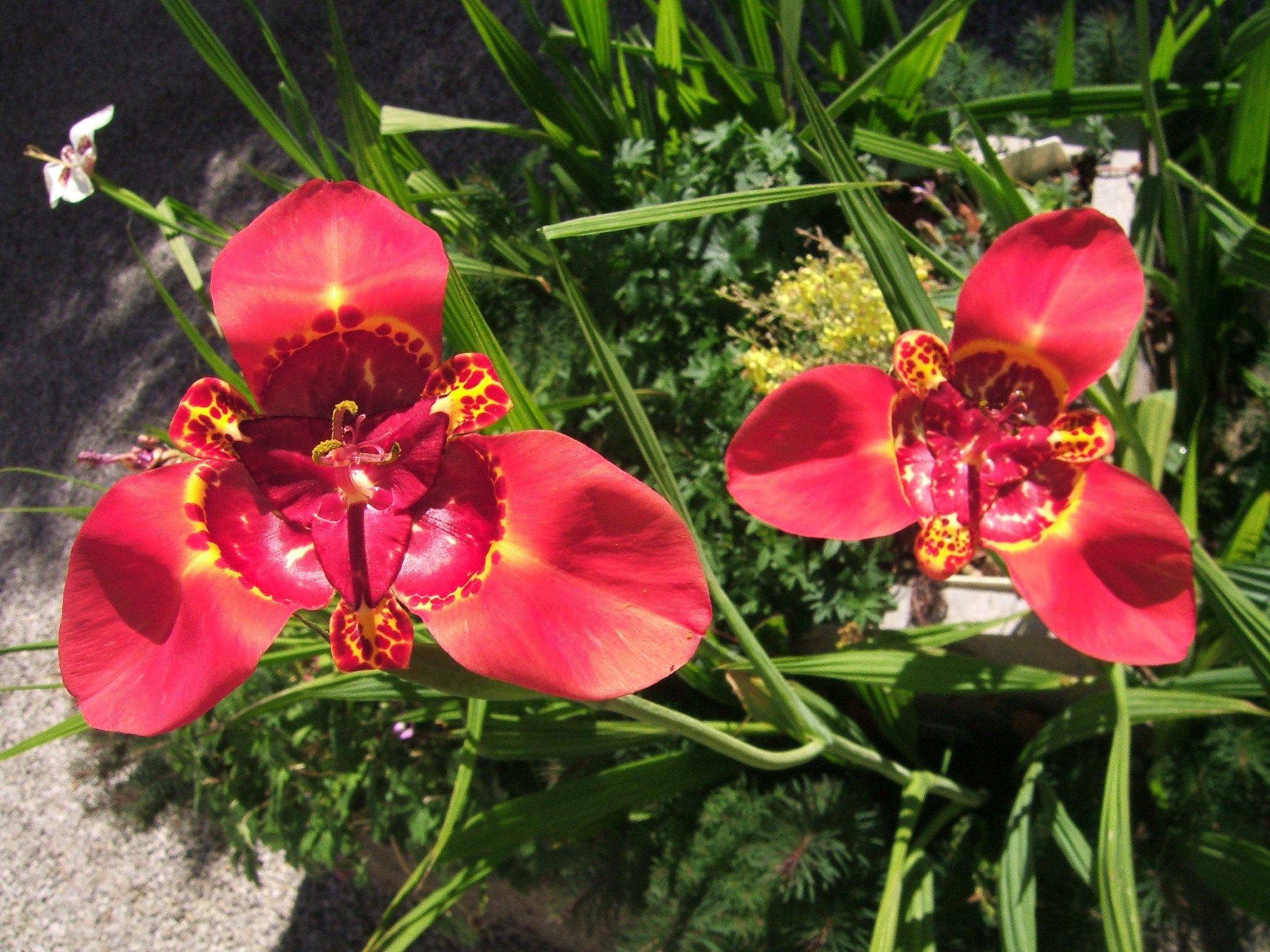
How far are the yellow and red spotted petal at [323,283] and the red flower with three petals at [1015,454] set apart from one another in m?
0.30

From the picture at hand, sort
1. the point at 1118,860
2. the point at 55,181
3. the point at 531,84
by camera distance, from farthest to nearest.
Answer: the point at 531,84 < the point at 55,181 < the point at 1118,860

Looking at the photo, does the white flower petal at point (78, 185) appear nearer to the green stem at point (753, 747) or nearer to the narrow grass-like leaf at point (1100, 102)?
the green stem at point (753, 747)

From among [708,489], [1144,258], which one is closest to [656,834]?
[708,489]

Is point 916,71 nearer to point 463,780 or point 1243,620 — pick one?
point 1243,620

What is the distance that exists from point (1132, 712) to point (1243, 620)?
0.19m

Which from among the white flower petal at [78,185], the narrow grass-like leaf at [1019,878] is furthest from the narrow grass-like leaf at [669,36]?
the narrow grass-like leaf at [1019,878]

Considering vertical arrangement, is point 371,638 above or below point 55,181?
below

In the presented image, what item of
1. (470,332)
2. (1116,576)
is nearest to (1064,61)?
(1116,576)

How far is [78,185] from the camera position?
3.56 ft

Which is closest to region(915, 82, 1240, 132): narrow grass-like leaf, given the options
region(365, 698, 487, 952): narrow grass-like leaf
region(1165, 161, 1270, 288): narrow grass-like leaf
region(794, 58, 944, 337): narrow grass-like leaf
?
region(1165, 161, 1270, 288): narrow grass-like leaf

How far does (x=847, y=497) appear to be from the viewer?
847 mm

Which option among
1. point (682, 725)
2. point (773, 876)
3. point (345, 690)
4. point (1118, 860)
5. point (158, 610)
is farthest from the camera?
point (773, 876)

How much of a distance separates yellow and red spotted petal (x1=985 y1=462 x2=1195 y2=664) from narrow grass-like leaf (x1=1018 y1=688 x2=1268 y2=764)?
27cm

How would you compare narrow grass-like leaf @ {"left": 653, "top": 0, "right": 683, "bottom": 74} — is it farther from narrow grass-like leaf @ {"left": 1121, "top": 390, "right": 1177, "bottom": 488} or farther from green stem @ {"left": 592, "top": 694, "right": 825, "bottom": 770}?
green stem @ {"left": 592, "top": 694, "right": 825, "bottom": 770}
